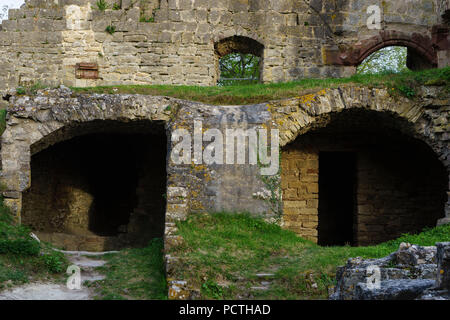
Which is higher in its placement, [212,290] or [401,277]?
[401,277]

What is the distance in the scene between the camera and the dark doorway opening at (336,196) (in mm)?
12680

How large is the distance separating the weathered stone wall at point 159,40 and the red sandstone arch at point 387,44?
48 millimetres

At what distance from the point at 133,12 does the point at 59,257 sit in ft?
24.2

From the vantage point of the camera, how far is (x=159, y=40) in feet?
39.8

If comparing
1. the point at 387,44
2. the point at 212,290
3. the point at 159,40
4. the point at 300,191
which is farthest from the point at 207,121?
the point at 387,44

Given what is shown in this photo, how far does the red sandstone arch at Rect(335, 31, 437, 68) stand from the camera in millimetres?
12438

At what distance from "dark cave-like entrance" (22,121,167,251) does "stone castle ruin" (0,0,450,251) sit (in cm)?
4

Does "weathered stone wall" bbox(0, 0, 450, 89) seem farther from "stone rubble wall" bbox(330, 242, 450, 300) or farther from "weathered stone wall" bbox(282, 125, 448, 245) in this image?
"stone rubble wall" bbox(330, 242, 450, 300)

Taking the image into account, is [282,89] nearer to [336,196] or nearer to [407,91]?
[407,91]

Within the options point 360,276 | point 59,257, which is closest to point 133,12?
point 59,257

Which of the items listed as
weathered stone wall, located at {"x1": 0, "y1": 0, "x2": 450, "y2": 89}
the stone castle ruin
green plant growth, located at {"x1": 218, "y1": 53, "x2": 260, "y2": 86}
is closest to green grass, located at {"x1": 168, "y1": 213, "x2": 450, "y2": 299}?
the stone castle ruin

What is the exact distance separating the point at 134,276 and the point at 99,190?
6695mm

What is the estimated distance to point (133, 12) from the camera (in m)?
12.1

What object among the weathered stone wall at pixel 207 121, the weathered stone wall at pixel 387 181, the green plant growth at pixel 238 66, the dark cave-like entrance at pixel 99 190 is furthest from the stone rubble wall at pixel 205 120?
the green plant growth at pixel 238 66
